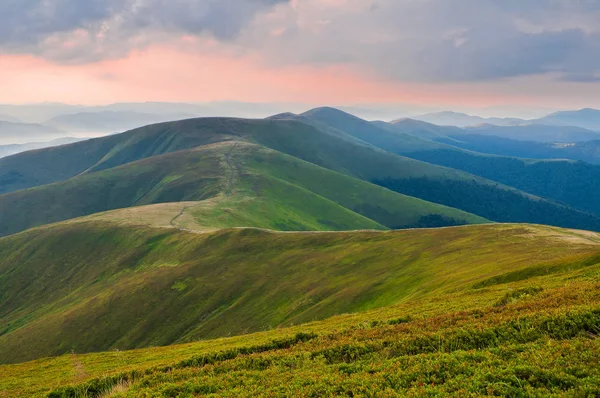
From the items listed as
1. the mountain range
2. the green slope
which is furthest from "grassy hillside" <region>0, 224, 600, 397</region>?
the green slope

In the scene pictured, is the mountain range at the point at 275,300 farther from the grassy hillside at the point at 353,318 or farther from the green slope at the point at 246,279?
the green slope at the point at 246,279

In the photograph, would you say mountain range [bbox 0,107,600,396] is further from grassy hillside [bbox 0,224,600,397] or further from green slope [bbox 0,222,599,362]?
green slope [bbox 0,222,599,362]

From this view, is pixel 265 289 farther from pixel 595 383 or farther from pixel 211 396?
pixel 595 383

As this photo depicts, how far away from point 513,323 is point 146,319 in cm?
10102

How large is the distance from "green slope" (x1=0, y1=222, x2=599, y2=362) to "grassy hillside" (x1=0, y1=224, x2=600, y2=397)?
1.76 ft

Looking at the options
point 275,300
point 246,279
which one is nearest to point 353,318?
point 275,300

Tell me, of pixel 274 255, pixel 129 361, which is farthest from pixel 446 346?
pixel 274 255

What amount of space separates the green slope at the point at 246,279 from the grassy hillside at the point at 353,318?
54 cm

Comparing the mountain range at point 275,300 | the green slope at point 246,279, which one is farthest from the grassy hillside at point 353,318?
the green slope at point 246,279

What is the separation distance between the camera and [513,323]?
77.1 ft

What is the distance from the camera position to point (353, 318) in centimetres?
4081

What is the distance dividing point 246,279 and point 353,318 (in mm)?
70024

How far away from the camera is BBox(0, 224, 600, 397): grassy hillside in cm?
1981

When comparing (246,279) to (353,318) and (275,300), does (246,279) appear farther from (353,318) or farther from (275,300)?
(353,318)
